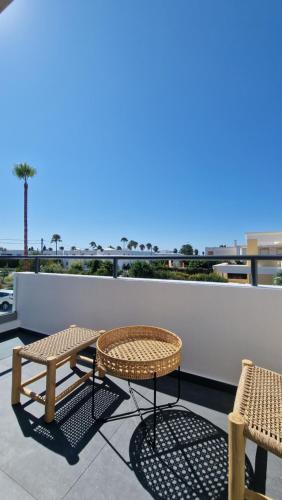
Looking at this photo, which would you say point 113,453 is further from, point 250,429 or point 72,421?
point 250,429

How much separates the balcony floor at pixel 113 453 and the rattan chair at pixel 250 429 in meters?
0.29

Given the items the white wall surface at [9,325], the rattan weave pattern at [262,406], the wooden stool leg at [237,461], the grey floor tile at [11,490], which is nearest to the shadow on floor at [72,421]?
the grey floor tile at [11,490]

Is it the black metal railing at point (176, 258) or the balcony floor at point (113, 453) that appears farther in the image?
the black metal railing at point (176, 258)

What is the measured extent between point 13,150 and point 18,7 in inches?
263

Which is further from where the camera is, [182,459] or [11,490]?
[182,459]

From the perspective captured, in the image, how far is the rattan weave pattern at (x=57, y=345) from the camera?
143cm

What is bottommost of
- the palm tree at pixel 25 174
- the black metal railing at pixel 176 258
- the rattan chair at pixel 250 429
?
the rattan chair at pixel 250 429

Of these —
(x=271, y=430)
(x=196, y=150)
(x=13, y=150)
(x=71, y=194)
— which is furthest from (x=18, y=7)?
(x=71, y=194)

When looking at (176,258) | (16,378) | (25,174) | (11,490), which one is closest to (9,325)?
(16,378)

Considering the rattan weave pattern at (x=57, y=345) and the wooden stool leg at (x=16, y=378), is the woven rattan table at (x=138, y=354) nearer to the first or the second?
the rattan weave pattern at (x=57, y=345)

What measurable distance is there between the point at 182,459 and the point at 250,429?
58 cm

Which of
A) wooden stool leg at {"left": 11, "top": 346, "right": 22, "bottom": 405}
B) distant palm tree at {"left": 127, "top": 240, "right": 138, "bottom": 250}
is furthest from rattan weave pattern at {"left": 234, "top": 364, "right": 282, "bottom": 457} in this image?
distant palm tree at {"left": 127, "top": 240, "right": 138, "bottom": 250}

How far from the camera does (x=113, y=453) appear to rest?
1.16 metres

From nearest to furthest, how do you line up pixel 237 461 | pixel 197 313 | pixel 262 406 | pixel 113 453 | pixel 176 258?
pixel 237 461, pixel 262 406, pixel 113 453, pixel 197 313, pixel 176 258
